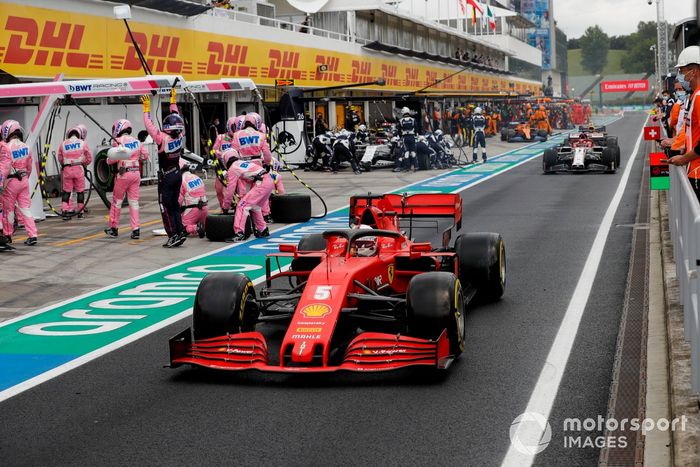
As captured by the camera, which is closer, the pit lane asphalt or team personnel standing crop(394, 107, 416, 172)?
the pit lane asphalt

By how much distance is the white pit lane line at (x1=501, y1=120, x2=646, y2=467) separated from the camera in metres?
5.45

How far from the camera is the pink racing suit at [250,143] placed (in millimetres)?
15398

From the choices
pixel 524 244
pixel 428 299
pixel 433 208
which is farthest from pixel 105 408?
pixel 524 244

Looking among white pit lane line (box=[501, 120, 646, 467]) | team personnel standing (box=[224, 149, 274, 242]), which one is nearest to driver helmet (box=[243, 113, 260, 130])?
team personnel standing (box=[224, 149, 274, 242])

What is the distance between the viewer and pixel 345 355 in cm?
691

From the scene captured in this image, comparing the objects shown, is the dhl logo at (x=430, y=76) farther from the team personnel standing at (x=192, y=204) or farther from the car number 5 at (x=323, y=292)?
the car number 5 at (x=323, y=292)

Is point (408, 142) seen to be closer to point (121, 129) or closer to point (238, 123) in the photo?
point (238, 123)

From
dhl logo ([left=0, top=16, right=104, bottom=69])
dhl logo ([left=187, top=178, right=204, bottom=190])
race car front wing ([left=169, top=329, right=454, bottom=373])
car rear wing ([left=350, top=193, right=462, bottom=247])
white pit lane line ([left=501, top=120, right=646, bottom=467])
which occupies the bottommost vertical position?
white pit lane line ([left=501, top=120, right=646, bottom=467])

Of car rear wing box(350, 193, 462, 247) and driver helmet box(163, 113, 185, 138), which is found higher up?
driver helmet box(163, 113, 185, 138)

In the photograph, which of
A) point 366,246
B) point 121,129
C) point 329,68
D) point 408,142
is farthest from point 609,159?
point 366,246

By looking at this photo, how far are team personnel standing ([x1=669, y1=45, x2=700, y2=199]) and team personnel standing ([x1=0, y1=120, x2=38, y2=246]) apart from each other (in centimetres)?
995

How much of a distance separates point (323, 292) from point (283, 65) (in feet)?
101

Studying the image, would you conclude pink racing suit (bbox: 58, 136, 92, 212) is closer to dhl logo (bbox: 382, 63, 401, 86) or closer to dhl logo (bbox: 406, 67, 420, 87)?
dhl logo (bbox: 382, 63, 401, 86)

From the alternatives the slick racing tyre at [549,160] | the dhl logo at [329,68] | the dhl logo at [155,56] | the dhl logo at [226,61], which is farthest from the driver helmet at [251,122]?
the dhl logo at [329,68]
